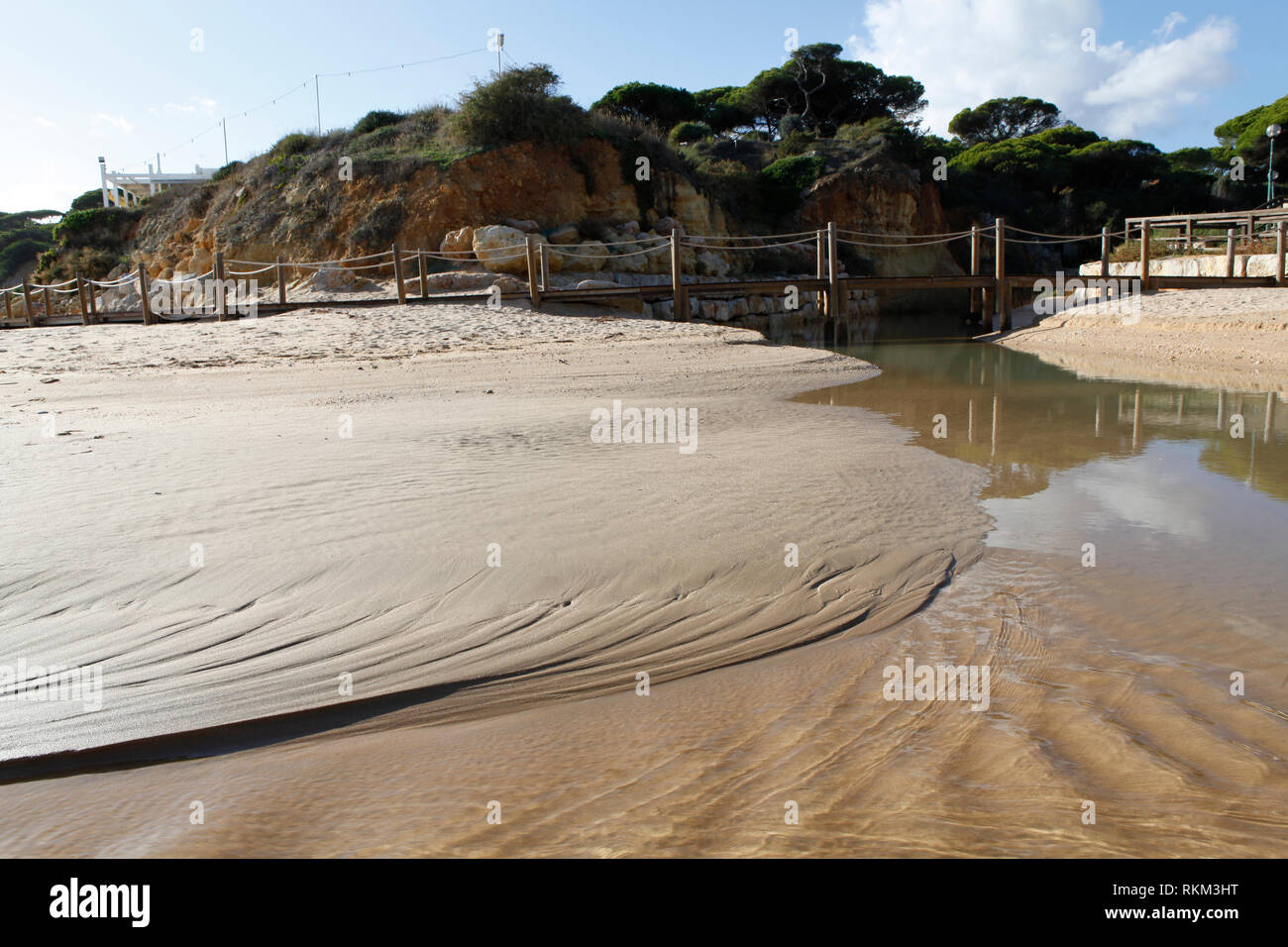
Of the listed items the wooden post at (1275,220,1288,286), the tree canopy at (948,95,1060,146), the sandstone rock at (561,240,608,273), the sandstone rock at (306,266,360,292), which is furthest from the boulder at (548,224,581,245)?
the tree canopy at (948,95,1060,146)

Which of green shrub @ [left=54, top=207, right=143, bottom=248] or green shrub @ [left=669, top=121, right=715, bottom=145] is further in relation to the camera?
green shrub @ [left=669, top=121, right=715, bottom=145]

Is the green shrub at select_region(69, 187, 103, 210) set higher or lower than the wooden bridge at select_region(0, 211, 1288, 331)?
higher

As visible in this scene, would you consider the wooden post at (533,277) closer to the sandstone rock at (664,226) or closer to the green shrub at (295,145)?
the sandstone rock at (664,226)

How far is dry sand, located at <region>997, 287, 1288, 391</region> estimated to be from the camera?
12414 millimetres

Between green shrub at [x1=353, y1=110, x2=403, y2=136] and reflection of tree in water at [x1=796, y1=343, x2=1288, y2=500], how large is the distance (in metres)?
19.3

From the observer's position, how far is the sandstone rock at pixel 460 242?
20.1 metres

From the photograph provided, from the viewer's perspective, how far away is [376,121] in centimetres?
2608

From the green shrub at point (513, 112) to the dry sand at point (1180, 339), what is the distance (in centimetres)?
1314

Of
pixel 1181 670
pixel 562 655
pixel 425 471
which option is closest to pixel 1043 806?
pixel 1181 670

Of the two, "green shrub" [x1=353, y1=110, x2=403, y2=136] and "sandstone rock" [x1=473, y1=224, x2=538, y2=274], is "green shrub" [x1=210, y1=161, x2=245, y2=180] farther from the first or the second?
"sandstone rock" [x1=473, y1=224, x2=538, y2=274]

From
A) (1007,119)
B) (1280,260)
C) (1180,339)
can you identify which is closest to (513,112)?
(1180,339)

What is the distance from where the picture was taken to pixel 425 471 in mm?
5137
